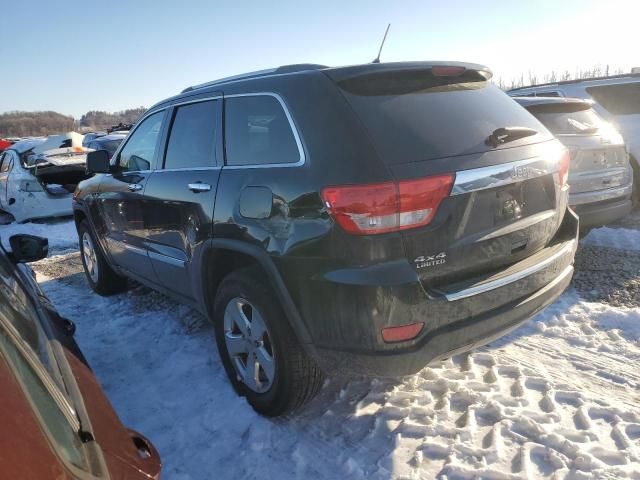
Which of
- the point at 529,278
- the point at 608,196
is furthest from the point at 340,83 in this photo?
the point at 608,196

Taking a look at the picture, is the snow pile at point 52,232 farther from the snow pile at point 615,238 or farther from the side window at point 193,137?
the snow pile at point 615,238

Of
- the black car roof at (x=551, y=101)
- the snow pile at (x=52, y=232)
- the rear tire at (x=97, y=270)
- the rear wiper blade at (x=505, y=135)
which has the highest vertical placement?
the black car roof at (x=551, y=101)

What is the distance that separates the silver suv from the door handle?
143 inches

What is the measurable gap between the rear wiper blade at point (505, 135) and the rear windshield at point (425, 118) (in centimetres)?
3

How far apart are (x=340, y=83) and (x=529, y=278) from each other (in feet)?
4.61

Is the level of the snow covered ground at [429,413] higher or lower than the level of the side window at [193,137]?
lower

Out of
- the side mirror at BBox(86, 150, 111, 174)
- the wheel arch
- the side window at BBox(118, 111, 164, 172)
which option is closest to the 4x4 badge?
the wheel arch

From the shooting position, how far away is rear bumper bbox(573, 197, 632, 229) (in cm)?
507

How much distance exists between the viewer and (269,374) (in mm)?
2875

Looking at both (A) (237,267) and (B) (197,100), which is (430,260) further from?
(B) (197,100)

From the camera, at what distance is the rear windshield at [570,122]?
5.31 meters

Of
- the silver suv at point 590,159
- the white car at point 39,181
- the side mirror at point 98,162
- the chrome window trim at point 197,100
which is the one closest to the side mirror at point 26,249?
the chrome window trim at point 197,100

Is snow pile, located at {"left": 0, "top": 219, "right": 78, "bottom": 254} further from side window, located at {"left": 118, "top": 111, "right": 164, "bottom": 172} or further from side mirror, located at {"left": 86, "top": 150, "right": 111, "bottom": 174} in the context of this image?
side window, located at {"left": 118, "top": 111, "right": 164, "bottom": 172}

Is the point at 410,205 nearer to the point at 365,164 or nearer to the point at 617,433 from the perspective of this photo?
the point at 365,164
